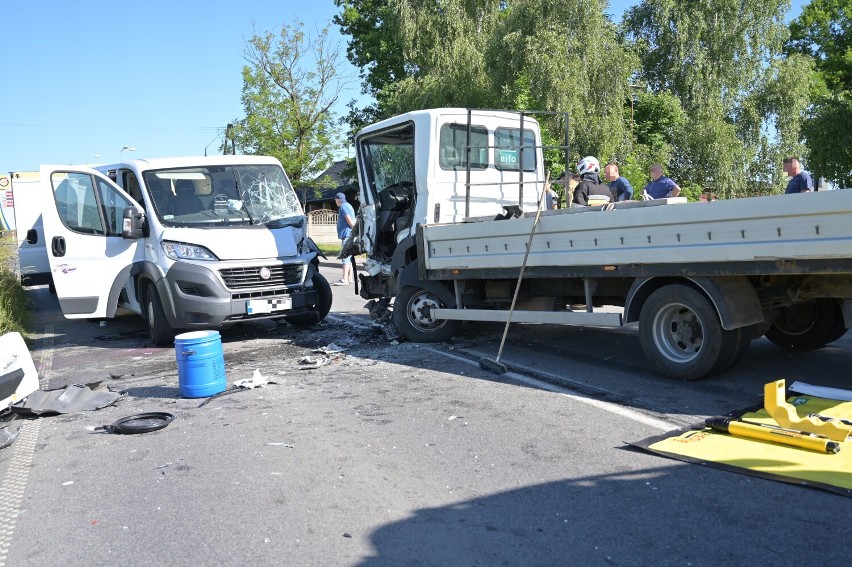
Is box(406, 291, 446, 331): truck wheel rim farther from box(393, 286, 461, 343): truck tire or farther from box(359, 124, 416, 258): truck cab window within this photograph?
box(359, 124, 416, 258): truck cab window

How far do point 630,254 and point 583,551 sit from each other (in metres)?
3.37

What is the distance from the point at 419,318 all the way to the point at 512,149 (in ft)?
8.21

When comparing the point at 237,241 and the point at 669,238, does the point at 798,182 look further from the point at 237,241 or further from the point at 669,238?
the point at 237,241

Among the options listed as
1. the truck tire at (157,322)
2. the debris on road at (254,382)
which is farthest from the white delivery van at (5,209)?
the debris on road at (254,382)

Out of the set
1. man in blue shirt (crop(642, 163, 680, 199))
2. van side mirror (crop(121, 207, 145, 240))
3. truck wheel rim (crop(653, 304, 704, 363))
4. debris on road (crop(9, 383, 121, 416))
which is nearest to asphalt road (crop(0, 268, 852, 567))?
debris on road (crop(9, 383, 121, 416))

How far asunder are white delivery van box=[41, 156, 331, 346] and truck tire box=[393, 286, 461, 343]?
1544 millimetres

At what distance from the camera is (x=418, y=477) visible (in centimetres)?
457

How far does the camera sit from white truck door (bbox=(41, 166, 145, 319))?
32.3 feet

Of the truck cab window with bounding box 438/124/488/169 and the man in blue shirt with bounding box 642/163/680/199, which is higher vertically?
the truck cab window with bounding box 438/124/488/169

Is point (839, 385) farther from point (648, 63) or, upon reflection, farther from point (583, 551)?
point (648, 63)

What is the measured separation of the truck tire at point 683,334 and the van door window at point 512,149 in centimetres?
343

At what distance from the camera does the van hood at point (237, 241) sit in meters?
9.10

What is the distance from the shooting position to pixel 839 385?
20.1 ft

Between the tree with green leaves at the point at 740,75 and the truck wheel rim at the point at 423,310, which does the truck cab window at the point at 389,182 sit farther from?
the tree with green leaves at the point at 740,75
